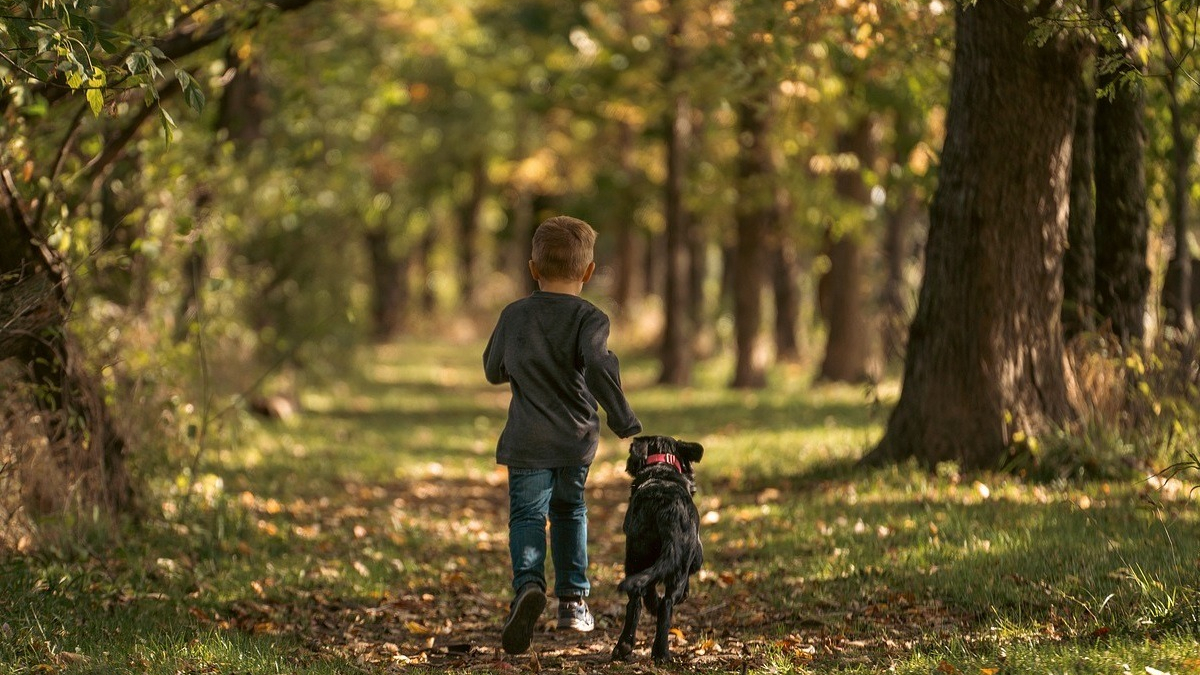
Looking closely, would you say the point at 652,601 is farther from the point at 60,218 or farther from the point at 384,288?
the point at 384,288

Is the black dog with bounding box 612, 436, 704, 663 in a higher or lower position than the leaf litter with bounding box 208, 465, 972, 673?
higher

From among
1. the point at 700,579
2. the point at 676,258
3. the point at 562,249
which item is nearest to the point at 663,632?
the point at 562,249

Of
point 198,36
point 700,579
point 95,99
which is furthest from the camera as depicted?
point 198,36

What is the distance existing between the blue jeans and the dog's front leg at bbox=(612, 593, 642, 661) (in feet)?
1.49

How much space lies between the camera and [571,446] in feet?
20.2

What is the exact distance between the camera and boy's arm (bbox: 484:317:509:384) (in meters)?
6.27

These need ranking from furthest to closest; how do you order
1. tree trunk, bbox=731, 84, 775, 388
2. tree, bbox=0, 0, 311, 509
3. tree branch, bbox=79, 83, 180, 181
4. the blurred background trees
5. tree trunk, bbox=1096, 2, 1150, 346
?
tree trunk, bbox=731, 84, 775, 388 → tree trunk, bbox=1096, 2, 1150, 346 → tree branch, bbox=79, 83, 180, 181 → the blurred background trees → tree, bbox=0, 0, 311, 509

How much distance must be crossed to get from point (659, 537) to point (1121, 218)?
675 centimetres

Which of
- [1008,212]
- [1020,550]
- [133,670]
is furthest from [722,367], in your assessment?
[133,670]

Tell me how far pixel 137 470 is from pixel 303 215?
10.1 m

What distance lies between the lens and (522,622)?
5945mm

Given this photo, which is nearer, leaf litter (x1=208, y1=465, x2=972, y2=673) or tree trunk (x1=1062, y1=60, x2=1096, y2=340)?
leaf litter (x1=208, y1=465, x2=972, y2=673)

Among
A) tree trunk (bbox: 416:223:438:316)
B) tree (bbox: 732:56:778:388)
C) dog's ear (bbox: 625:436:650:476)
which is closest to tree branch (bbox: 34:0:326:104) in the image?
dog's ear (bbox: 625:436:650:476)

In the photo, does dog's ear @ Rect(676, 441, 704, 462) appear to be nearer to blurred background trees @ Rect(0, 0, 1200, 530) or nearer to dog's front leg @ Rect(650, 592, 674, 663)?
dog's front leg @ Rect(650, 592, 674, 663)
